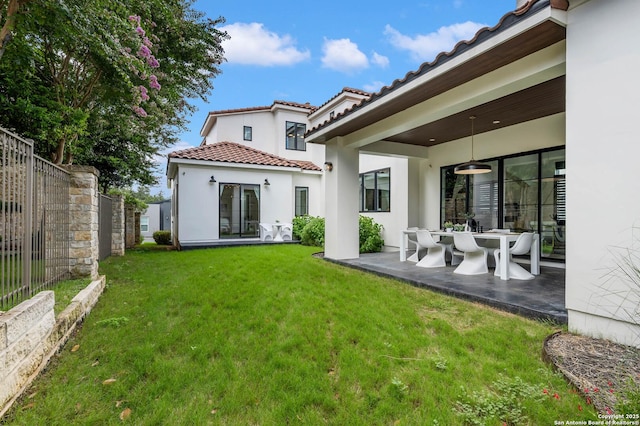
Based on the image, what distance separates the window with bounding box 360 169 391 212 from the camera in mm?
11688

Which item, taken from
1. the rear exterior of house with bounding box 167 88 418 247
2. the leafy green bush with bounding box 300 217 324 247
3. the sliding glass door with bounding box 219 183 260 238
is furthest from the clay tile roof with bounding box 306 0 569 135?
the sliding glass door with bounding box 219 183 260 238

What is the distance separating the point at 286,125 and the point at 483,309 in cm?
1609

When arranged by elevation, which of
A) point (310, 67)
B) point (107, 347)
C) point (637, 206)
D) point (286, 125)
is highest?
point (310, 67)

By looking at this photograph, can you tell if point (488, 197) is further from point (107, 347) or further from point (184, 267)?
point (107, 347)

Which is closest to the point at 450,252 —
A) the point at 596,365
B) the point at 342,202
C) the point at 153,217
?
the point at 342,202

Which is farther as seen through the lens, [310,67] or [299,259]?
[310,67]

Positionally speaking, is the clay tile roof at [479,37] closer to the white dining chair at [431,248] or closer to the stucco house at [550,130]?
the stucco house at [550,130]

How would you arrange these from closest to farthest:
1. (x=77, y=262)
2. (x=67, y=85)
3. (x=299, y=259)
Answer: (x=77, y=262), (x=67, y=85), (x=299, y=259)

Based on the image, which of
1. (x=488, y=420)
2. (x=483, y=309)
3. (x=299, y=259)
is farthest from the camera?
(x=299, y=259)

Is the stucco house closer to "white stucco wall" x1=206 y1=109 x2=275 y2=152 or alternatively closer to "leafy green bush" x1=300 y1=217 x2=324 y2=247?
"leafy green bush" x1=300 y1=217 x2=324 y2=247

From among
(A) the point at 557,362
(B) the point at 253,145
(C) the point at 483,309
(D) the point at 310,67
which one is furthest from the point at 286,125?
(A) the point at 557,362

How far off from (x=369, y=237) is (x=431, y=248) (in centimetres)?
312

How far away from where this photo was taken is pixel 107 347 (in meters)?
3.70

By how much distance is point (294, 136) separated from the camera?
19000 millimetres
